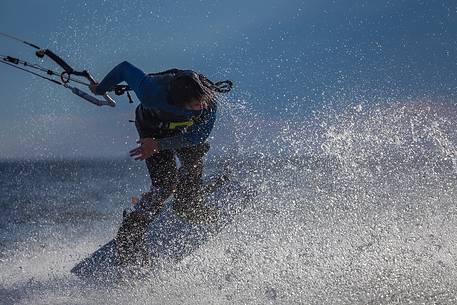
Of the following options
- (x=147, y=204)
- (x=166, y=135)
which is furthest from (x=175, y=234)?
(x=166, y=135)

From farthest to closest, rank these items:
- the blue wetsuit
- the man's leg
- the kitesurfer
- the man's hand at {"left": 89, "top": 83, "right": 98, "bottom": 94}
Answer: the man's leg, the man's hand at {"left": 89, "top": 83, "right": 98, "bottom": 94}, the blue wetsuit, the kitesurfer

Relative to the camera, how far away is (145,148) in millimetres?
5227

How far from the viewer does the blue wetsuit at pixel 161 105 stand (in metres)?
5.14

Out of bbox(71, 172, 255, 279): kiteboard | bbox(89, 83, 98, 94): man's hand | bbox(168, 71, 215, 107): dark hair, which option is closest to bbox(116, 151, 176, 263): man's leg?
bbox(71, 172, 255, 279): kiteboard

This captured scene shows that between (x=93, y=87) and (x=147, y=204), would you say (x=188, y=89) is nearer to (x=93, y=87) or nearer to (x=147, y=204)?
(x=93, y=87)

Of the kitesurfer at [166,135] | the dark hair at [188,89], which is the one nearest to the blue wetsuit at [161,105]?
the kitesurfer at [166,135]

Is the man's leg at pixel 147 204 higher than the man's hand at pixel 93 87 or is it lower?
lower

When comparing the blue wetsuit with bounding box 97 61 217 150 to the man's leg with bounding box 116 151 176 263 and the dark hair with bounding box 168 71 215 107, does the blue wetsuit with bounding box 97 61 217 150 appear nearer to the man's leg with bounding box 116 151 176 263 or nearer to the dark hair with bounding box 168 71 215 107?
the dark hair with bounding box 168 71 215 107

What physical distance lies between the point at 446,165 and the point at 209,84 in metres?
6.85

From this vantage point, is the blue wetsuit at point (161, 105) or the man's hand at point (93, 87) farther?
the man's hand at point (93, 87)

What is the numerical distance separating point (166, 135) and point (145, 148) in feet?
1.29

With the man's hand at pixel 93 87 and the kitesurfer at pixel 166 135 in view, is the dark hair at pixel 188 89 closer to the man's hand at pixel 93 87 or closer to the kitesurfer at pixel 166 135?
the kitesurfer at pixel 166 135

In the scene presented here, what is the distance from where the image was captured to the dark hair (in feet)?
15.8

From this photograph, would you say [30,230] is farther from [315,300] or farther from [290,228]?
[315,300]
